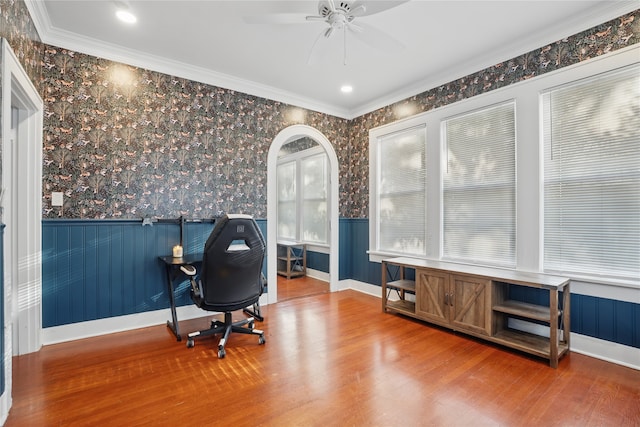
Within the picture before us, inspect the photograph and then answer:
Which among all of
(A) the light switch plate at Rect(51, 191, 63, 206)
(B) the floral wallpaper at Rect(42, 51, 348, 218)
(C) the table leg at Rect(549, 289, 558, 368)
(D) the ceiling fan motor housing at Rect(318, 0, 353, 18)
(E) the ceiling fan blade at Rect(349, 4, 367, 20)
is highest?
(D) the ceiling fan motor housing at Rect(318, 0, 353, 18)

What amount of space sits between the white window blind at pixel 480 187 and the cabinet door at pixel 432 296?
543mm

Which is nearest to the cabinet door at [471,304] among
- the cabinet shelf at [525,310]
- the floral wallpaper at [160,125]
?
the cabinet shelf at [525,310]

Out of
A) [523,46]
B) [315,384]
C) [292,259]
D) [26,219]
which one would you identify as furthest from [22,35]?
[292,259]

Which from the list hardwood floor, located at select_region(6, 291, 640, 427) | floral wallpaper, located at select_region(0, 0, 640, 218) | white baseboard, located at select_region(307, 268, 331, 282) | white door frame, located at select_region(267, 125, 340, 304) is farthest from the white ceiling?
white baseboard, located at select_region(307, 268, 331, 282)

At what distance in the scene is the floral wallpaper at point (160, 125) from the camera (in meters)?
2.85

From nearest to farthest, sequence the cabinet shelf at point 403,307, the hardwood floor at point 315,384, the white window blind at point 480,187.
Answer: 1. the hardwood floor at point 315,384
2. the white window blind at point 480,187
3. the cabinet shelf at point 403,307

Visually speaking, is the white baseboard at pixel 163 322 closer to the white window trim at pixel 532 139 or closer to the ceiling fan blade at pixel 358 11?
the white window trim at pixel 532 139

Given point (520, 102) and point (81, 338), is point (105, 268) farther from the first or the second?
point (520, 102)

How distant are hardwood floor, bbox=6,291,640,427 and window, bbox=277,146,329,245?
316cm

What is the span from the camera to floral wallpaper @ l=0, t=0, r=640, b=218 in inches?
112

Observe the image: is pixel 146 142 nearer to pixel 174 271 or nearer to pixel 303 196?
pixel 174 271

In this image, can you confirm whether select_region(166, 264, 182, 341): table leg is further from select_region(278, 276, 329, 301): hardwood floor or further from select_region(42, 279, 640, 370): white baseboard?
select_region(278, 276, 329, 301): hardwood floor

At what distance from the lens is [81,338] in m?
2.99

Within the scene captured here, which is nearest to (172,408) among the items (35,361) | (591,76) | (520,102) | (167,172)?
(35,361)
